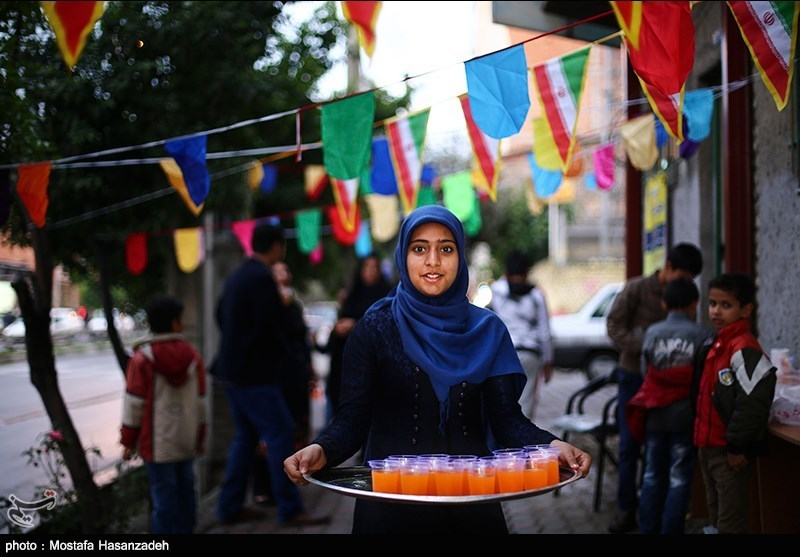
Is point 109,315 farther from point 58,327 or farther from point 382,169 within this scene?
point 382,169

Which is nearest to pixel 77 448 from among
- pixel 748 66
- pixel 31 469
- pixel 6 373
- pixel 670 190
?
pixel 31 469

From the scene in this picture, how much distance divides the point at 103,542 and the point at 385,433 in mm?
1108

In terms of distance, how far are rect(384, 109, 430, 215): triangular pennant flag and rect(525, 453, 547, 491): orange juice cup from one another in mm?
3933

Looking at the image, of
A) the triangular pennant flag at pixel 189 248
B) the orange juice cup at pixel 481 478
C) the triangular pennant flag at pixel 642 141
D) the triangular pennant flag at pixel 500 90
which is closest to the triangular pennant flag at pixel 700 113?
the triangular pennant flag at pixel 642 141

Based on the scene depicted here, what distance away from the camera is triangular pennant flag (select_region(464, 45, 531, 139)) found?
4.23 meters

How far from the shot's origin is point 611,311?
6.36 meters

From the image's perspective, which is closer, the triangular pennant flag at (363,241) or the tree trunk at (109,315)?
the tree trunk at (109,315)

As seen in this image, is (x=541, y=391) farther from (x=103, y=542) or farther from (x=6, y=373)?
(x=103, y=542)

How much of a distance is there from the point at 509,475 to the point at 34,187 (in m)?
3.46

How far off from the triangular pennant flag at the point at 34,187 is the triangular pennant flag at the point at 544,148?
3487 mm

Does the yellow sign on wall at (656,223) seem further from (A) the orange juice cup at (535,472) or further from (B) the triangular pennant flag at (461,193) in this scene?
(A) the orange juice cup at (535,472)

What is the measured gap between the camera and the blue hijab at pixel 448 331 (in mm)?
2977

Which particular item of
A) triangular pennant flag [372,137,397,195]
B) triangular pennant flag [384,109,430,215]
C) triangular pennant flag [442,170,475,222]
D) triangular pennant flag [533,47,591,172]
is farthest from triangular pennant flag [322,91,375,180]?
triangular pennant flag [442,170,475,222]

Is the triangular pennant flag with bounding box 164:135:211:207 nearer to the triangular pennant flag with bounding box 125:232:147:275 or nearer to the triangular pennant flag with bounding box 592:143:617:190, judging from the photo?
the triangular pennant flag with bounding box 125:232:147:275
